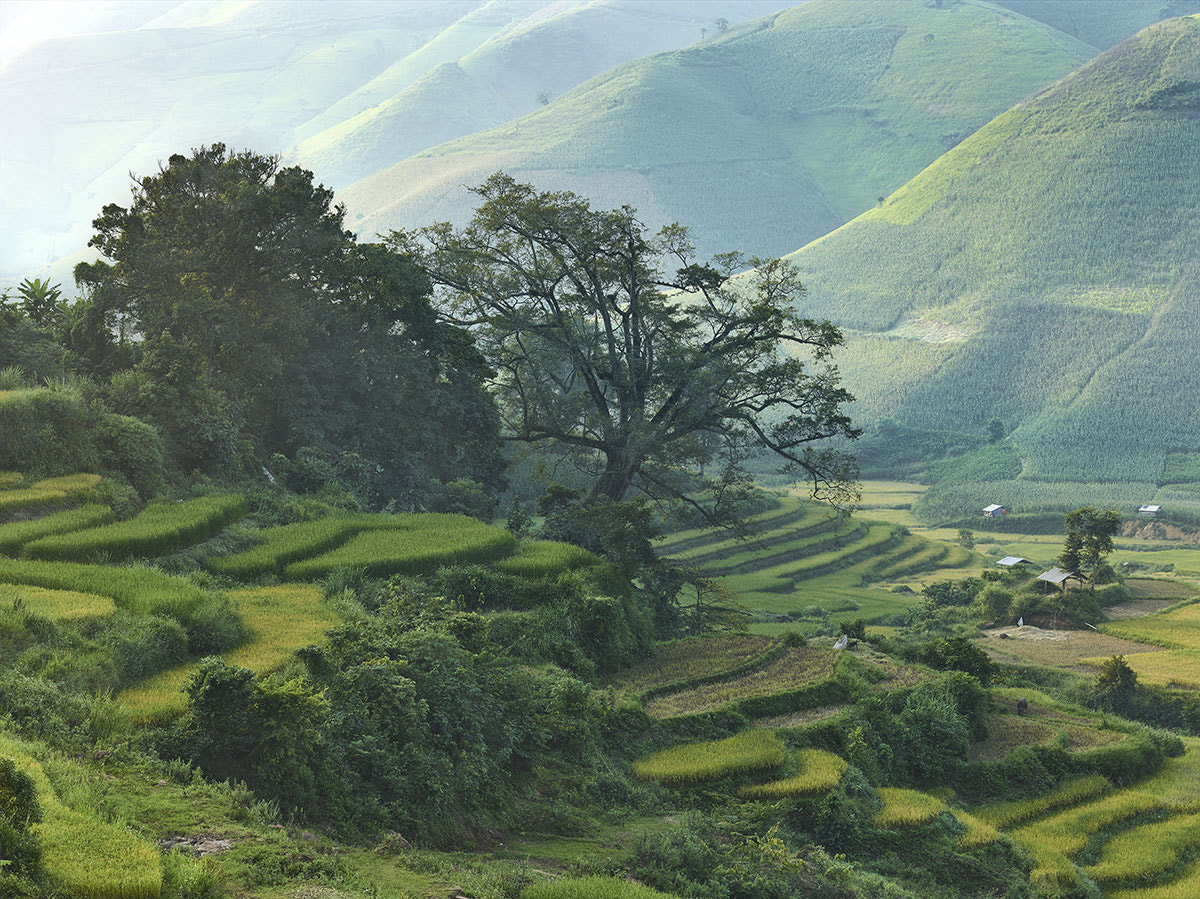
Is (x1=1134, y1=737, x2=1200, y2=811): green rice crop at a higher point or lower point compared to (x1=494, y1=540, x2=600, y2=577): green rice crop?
lower

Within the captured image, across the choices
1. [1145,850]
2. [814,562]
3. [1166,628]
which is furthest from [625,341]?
[814,562]

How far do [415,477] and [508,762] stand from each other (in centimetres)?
1209

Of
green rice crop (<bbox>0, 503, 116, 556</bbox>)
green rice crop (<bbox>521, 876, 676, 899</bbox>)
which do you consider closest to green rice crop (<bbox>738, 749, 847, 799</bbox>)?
green rice crop (<bbox>521, 876, 676, 899</bbox>)

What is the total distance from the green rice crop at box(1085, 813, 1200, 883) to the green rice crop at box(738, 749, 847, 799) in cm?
413

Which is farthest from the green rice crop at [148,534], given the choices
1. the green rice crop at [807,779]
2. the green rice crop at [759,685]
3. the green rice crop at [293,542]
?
the green rice crop at [807,779]

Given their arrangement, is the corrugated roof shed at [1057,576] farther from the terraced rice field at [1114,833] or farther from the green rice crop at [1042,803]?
the green rice crop at [1042,803]

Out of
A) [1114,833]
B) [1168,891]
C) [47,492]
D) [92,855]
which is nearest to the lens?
[92,855]

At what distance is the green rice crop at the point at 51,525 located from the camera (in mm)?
11508

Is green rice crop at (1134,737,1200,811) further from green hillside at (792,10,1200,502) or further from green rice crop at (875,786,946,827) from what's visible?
green hillside at (792,10,1200,502)

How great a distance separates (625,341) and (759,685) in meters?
10.5

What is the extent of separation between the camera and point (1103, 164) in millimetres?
129625

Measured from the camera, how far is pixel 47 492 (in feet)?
42.5

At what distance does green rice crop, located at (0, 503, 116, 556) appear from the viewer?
37.8 feet

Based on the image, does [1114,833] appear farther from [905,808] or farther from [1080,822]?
[905,808]
